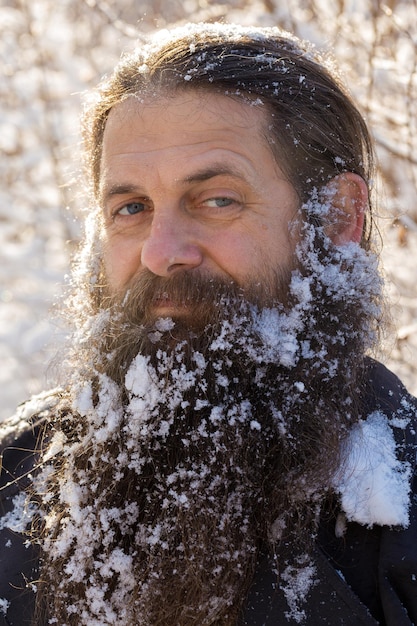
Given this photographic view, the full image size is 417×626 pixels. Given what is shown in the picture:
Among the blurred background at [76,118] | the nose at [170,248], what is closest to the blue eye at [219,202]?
the nose at [170,248]

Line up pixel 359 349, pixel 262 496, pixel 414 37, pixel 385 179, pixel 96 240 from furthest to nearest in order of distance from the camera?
1. pixel 385 179
2. pixel 414 37
3. pixel 96 240
4. pixel 359 349
5. pixel 262 496

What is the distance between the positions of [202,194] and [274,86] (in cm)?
45

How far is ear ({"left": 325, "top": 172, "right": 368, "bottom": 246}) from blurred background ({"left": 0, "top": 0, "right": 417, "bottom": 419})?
2.14 ft

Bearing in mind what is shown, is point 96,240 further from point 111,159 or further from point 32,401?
point 32,401

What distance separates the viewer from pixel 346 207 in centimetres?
212

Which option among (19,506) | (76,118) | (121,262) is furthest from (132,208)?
(76,118)

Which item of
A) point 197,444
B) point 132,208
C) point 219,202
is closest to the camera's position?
point 197,444

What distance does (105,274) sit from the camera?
2141 millimetres

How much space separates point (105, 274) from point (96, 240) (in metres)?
0.19

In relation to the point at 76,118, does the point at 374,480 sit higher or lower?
lower

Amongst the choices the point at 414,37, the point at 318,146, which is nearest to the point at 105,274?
the point at 318,146

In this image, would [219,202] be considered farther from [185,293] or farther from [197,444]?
[197,444]

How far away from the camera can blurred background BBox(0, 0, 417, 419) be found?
3451mm

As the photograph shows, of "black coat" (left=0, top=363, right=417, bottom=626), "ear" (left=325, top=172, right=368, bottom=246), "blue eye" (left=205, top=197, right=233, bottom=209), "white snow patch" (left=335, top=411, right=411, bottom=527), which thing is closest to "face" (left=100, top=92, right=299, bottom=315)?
"blue eye" (left=205, top=197, right=233, bottom=209)
